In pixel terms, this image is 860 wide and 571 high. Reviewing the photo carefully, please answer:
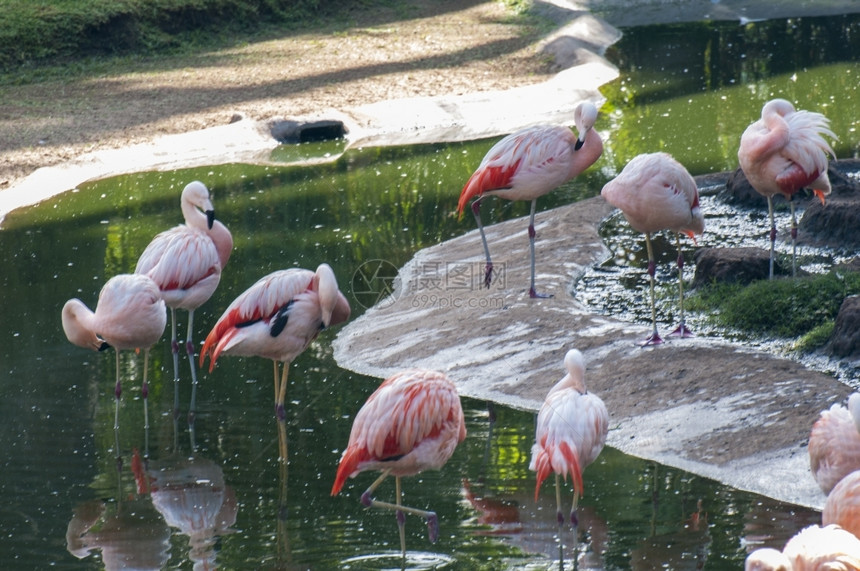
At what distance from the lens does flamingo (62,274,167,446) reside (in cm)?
563

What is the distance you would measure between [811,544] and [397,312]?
4439 millimetres

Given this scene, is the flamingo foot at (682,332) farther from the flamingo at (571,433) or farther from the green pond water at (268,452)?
the flamingo at (571,433)

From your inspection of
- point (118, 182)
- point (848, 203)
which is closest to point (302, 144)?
point (118, 182)

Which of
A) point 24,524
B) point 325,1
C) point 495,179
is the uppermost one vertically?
point 325,1

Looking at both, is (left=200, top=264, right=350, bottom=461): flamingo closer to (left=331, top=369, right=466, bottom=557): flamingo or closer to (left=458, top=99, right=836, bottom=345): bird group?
(left=331, top=369, right=466, bottom=557): flamingo

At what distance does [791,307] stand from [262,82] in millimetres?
10830

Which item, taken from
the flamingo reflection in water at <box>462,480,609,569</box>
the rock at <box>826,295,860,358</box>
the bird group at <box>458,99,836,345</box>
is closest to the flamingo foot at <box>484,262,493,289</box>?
the bird group at <box>458,99,836,345</box>

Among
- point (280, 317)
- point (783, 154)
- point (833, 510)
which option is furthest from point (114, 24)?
point (833, 510)

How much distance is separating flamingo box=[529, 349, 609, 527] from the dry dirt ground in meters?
8.38

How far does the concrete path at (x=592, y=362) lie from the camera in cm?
500

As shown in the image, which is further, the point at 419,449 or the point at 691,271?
the point at 691,271

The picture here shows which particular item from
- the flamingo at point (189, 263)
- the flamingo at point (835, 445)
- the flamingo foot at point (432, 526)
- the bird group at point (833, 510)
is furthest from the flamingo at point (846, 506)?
the flamingo at point (189, 263)

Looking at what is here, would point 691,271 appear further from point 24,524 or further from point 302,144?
point 302,144

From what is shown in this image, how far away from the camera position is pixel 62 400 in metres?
6.25
